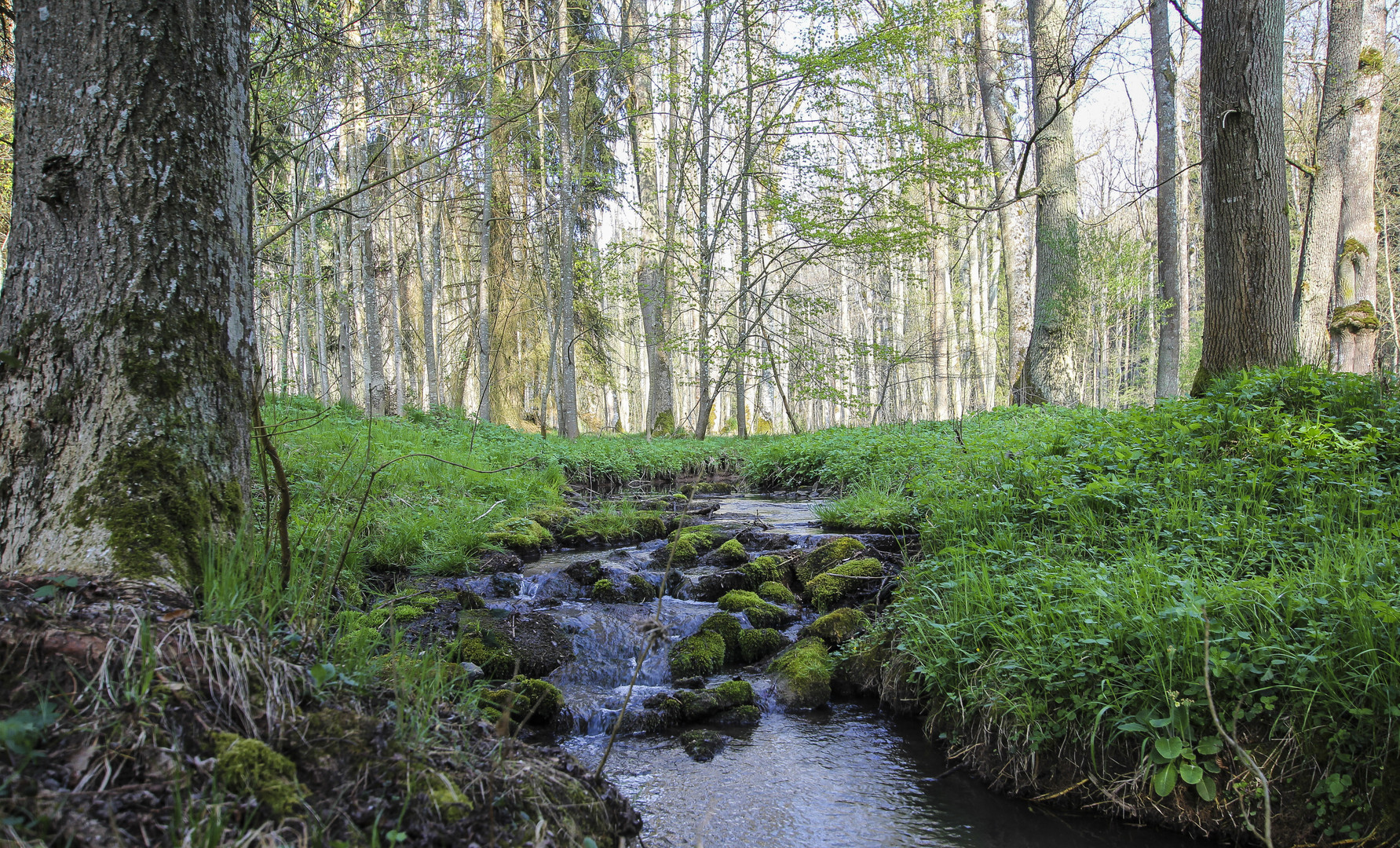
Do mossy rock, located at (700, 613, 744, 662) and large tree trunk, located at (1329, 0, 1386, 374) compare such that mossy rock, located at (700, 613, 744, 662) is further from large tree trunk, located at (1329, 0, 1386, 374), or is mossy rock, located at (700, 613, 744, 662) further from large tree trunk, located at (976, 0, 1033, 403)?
large tree trunk, located at (1329, 0, 1386, 374)

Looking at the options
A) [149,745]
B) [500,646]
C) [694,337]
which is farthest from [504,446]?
[149,745]

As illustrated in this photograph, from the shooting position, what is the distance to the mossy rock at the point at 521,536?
6223mm

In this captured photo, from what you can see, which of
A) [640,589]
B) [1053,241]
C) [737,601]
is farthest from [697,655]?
[1053,241]

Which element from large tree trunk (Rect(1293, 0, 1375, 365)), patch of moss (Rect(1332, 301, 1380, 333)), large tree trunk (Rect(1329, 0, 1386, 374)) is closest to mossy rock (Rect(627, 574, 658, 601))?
large tree trunk (Rect(1293, 0, 1375, 365))

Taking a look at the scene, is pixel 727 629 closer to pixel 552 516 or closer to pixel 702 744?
pixel 702 744

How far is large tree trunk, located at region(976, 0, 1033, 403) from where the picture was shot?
14.2 m

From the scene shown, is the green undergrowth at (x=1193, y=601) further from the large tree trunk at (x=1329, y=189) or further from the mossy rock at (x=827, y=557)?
the large tree trunk at (x=1329, y=189)

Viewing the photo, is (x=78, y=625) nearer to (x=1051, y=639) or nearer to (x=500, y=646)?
(x=500, y=646)

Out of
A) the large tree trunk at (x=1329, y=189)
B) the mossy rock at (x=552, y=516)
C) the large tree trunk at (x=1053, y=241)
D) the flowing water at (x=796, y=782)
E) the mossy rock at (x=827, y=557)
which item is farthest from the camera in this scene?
the large tree trunk at (x=1053, y=241)

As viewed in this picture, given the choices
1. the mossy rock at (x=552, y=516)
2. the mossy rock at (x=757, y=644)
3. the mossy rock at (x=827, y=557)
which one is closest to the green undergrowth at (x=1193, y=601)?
the mossy rock at (x=827, y=557)

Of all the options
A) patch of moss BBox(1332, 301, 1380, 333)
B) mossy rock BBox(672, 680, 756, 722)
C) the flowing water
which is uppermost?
patch of moss BBox(1332, 301, 1380, 333)

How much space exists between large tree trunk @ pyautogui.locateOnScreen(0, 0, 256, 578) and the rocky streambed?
1383 millimetres

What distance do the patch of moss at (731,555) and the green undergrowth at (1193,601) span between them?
1696 millimetres

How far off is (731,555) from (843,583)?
1.33 metres
